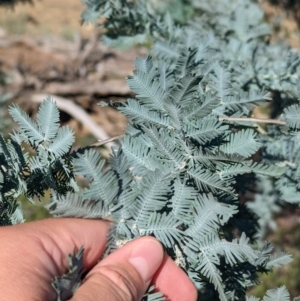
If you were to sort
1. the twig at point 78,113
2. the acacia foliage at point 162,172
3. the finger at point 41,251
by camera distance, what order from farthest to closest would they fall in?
the twig at point 78,113 → the acacia foliage at point 162,172 → the finger at point 41,251

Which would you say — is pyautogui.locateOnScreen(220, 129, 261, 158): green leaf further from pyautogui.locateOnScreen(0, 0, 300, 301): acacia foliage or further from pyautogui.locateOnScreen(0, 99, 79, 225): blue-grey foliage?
pyautogui.locateOnScreen(0, 99, 79, 225): blue-grey foliage

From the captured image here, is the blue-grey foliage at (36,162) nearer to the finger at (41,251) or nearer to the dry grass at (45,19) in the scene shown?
the finger at (41,251)

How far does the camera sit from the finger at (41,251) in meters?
0.76

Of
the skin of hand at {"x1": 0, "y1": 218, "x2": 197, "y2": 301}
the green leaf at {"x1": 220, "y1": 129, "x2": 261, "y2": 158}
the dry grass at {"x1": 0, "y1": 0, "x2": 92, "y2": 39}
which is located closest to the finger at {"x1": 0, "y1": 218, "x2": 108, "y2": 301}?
the skin of hand at {"x1": 0, "y1": 218, "x2": 197, "y2": 301}

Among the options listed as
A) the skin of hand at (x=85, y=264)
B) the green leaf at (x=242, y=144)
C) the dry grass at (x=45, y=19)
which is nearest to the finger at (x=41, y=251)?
the skin of hand at (x=85, y=264)

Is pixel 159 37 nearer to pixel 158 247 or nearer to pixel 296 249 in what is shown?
pixel 158 247

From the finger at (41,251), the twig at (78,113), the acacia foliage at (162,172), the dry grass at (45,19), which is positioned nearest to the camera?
the finger at (41,251)

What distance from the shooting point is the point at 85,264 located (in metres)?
0.88

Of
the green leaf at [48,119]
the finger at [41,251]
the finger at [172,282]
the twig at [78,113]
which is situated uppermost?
the green leaf at [48,119]

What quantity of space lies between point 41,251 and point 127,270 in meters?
0.16

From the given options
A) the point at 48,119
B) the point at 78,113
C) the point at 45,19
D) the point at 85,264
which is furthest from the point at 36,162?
the point at 45,19

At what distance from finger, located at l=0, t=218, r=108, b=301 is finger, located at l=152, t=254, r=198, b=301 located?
0.12 m

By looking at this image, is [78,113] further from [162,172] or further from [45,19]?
[162,172]

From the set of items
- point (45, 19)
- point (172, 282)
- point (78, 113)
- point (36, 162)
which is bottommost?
point (45, 19)
